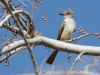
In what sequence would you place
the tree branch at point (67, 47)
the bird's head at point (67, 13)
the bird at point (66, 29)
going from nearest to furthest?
the tree branch at point (67, 47) → the bird at point (66, 29) → the bird's head at point (67, 13)

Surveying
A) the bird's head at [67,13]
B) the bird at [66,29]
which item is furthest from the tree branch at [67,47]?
the bird's head at [67,13]

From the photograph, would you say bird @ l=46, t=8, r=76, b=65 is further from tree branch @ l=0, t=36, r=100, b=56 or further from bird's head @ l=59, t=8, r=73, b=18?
tree branch @ l=0, t=36, r=100, b=56

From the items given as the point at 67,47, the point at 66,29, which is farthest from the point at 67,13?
the point at 67,47

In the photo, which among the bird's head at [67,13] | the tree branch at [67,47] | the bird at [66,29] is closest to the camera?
the tree branch at [67,47]

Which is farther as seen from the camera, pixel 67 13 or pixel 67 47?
pixel 67 13

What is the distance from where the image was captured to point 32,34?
439 cm

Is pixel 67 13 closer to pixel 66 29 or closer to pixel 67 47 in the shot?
pixel 66 29

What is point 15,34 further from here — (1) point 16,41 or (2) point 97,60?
(2) point 97,60

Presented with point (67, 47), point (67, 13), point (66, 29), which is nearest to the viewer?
point (67, 47)

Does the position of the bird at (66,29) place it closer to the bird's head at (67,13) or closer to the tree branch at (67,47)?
the bird's head at (67,13)

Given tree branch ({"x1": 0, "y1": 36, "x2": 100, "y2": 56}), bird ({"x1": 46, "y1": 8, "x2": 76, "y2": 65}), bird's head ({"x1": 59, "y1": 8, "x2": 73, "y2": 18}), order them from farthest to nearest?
bird's head ({"x1": 59, "y1": 8, "x2": 73, "y2": 18}) < bird ({"x1": 46, "y1": 8, "x2": 76, "y2": 65}) < tree branch ({"x1": 0, "y1": 36, "x2": 100, "y2": 56})

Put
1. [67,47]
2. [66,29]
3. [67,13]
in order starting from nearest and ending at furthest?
[67,47], [66,29], [67,13]

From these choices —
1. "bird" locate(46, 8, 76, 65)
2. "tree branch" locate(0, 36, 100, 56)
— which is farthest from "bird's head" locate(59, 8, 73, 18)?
"tree branch" locate(0, 36, 100, 56)

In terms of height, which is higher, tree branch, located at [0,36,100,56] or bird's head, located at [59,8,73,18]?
tree branch, located at [0,36,100,56]
